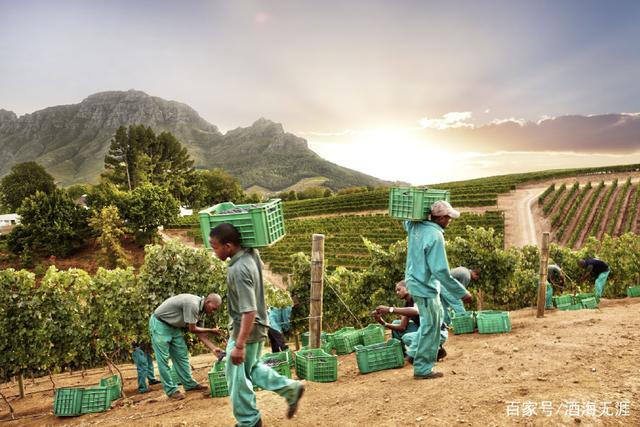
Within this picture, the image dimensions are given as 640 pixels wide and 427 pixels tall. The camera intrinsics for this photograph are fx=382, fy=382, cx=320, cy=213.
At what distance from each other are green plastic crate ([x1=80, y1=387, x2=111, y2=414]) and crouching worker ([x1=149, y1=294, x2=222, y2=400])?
0.71 metres

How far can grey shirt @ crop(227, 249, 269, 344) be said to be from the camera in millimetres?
3059

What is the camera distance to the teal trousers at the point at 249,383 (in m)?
3.13

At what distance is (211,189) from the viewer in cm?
6756

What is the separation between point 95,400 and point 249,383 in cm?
311

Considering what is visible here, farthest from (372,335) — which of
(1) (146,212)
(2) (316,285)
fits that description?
(1) (146,212)

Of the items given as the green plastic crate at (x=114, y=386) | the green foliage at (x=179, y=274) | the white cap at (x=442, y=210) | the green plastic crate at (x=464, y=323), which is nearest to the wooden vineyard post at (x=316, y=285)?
the white cap at (x=442, y=210)

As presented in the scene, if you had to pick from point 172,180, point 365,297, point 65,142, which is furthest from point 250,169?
point 365,297

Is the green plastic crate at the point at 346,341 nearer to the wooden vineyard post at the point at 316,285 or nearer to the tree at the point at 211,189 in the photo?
the wooden vineyard post at the point at 316,285

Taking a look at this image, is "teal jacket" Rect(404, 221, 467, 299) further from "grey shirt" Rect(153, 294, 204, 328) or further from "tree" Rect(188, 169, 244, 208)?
"tree" Rect(188, 169, 244, 208)

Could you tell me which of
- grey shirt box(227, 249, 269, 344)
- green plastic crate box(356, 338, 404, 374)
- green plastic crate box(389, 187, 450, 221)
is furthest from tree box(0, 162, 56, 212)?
grey shirt box(227, 249, 269, 344)

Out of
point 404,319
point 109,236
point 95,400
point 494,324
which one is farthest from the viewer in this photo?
point 109,236

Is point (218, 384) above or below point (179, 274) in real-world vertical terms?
below

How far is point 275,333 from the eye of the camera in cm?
710

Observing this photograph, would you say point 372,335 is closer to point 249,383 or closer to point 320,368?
point 320,368
